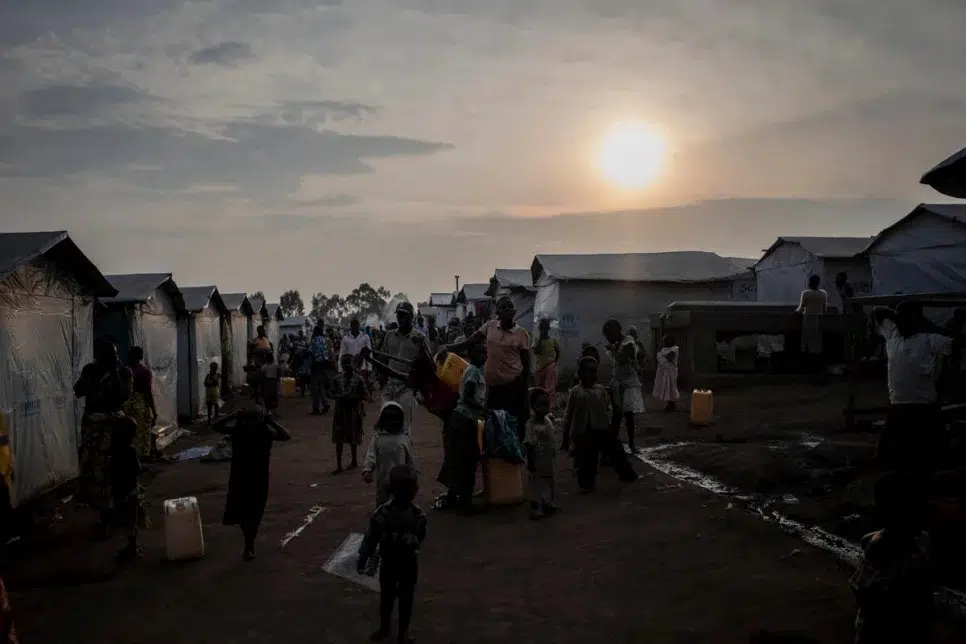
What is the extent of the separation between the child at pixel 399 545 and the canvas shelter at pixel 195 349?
13843mm

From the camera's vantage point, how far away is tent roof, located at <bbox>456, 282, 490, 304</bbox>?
4199 cm

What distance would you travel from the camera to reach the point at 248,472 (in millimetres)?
6500

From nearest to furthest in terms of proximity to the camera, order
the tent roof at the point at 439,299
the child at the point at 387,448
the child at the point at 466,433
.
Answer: the child at the point at 387,448
the child at the point at 466,433
the tent roof at the point at 439,299

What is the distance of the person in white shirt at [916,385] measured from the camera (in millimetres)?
6559

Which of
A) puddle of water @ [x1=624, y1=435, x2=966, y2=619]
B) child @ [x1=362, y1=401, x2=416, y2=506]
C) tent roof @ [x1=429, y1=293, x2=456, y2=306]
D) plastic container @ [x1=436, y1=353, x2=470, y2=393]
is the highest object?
tent roof @ [x1=429, y1=293, x2=456, y2=306]

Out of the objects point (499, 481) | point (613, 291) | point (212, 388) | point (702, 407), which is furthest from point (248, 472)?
point (613, 291)

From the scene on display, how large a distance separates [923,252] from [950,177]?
16.4m

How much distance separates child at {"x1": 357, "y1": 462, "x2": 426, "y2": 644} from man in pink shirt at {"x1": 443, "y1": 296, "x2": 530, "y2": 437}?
3536 millimetres

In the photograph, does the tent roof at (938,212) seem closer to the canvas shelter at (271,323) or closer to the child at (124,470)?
the child at (124,470)

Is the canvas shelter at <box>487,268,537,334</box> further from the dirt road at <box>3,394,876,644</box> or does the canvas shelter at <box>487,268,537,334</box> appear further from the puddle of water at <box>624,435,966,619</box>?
the dirt road at <box>3,394,876,644</box>

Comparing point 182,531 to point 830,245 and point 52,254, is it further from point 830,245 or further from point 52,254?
point 830,245

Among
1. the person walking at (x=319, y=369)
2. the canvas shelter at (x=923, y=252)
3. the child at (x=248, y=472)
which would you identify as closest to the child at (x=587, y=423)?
the child at (x=248, y=472)

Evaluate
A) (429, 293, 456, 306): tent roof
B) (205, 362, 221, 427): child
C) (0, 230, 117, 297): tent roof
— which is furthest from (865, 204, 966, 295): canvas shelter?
(429, 293, 456, 306): tent roof

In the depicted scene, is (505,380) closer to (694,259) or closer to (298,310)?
(694,259)
